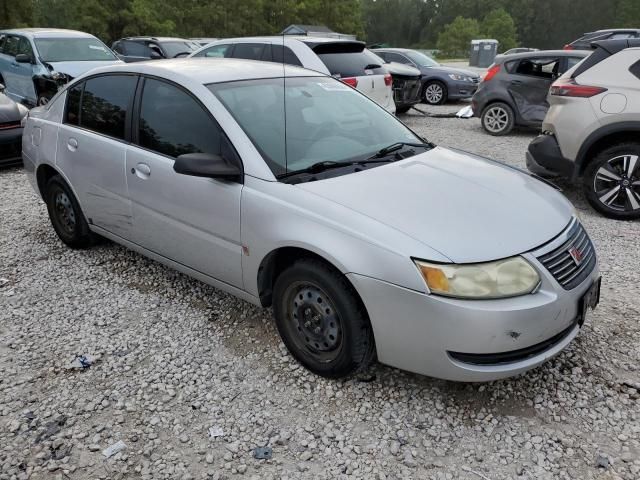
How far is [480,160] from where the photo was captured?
354cm

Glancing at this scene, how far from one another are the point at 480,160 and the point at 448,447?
1898 mm

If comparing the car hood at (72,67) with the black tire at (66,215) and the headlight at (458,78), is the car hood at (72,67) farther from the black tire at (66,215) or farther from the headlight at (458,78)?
the headlight at (458,78)

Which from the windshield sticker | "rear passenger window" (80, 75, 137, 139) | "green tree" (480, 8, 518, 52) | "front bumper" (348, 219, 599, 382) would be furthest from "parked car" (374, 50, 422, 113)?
"green tree" (480, 8, 518, 52)

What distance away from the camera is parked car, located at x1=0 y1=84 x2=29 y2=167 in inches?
286

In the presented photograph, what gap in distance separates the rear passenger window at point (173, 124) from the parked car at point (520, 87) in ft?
25.5

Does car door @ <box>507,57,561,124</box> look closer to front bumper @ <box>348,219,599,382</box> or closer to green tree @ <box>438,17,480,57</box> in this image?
front bumper @ <box>348,219,599,382</box>

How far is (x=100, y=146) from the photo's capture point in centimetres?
384

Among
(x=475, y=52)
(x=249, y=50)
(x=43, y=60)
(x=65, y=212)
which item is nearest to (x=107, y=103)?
(x=65, y=212)

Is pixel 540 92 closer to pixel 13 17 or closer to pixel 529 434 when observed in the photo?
pixel 529 434

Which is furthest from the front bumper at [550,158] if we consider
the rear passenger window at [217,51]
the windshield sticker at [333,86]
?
the rear passenger window at [217,51]

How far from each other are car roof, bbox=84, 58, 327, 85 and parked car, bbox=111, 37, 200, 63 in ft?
33.5

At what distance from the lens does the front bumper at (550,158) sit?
18.0 feet

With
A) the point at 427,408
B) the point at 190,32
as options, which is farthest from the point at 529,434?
the point at 190,32

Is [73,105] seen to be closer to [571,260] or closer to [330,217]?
[330,217]
